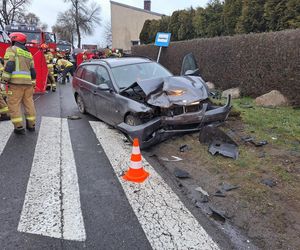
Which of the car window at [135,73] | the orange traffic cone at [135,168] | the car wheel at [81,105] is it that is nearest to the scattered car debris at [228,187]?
the orange traffic cone at [135,168]

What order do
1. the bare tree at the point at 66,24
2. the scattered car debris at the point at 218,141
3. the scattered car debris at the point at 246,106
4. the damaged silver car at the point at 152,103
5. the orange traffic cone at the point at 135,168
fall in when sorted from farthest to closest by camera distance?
the bare tree at the point at 66,24
the scattered car debris at the point at 246,106
the damaged silver car at the point at 152,103
the scattered car debris at the point at 218,141
the orange traffic cone at the point at 135,168

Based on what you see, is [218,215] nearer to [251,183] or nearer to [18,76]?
[251,183]

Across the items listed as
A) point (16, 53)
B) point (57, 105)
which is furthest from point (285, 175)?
point (57, 105)

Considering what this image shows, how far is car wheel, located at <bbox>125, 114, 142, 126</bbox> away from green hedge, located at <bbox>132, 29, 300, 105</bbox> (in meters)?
4.70

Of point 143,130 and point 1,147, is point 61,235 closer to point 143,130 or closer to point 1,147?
point 143,130

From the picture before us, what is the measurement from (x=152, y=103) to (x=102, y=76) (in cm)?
224

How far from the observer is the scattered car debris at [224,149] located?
209 inches

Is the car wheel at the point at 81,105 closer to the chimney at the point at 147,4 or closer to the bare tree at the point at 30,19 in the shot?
the chimney at the point at 147,4

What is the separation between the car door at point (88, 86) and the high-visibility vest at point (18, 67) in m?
1.65

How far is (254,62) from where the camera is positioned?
1016 cm

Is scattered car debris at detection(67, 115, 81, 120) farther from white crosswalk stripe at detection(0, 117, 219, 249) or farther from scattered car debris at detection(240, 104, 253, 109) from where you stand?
scattered car debris at detection(240, 104, 253, 109)

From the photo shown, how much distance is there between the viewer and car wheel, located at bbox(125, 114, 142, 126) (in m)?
6.05

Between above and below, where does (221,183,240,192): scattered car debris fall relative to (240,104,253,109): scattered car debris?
below

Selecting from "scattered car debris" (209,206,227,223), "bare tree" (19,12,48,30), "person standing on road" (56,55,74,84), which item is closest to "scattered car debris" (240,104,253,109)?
"scattered car debris" (209,206,227,223)
